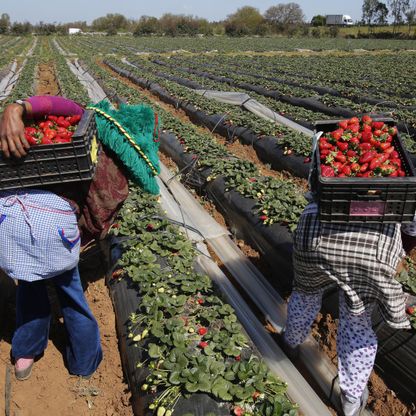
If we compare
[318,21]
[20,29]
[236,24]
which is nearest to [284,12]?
[318,21]

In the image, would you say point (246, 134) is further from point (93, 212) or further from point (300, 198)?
point (93, 212)

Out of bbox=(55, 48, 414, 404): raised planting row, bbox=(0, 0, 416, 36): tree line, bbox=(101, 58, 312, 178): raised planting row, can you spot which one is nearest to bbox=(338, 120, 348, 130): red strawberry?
bbox=(55, 48, 414, 404): raised planting row

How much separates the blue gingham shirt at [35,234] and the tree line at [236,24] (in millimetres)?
61075

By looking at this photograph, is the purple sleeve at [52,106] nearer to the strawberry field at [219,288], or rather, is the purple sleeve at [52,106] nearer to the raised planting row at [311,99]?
the strawberry field at [219,288]

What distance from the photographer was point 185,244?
3.55 meters

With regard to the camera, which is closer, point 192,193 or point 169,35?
point 192,193

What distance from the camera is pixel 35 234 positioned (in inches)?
81.4

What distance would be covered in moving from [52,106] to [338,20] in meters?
88.7

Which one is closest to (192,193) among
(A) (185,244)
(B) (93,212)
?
(A) (185,244)

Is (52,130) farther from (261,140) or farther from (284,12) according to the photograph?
(284,12)

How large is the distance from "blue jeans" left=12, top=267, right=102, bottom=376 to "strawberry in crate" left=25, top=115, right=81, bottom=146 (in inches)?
33.1

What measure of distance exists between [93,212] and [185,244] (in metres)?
1.32

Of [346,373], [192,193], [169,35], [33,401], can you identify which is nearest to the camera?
[346,373]

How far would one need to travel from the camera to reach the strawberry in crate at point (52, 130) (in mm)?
2086
